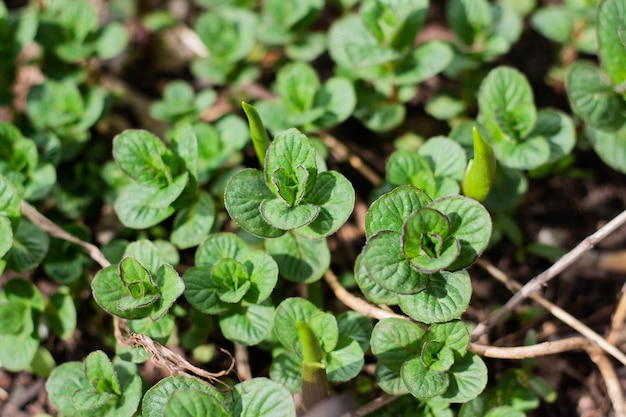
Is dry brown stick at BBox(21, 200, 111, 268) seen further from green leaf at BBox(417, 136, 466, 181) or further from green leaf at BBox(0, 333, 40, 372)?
green leaf at BBox(417, 136, 466, 181)

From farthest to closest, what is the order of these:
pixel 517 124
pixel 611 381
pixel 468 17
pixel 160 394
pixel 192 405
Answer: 1. pixel 468 17
2. pixel 517 124
3. pixel 611 381
4. pixel 160 394
5. pixel 192 405

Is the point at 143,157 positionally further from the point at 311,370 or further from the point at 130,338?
the point at 311,370

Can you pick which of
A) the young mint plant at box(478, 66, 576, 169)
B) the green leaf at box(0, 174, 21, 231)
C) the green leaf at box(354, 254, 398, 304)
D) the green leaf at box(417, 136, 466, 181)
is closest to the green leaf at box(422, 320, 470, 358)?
the green leaf at box(354, 254, 398, 304)

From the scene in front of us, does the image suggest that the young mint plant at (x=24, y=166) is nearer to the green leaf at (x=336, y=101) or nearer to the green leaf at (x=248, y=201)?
the green leaf at (x=248, y=201)

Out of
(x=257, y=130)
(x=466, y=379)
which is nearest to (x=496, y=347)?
(x=466, y=379)

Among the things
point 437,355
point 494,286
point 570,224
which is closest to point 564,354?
point 494,286

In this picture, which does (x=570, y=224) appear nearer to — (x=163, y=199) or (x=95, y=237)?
(x=163, y=199)
